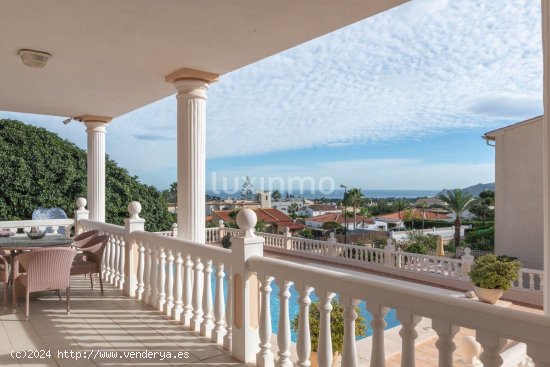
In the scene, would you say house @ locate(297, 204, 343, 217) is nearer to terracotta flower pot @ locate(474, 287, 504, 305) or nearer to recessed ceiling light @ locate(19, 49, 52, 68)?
terracotta flower pot @ locate(474, 287, 504, 305)

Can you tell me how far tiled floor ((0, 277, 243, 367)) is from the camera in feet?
9.46

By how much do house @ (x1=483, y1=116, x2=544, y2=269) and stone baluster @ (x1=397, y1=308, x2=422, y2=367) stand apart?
11.5 metres

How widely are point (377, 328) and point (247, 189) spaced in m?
40.4

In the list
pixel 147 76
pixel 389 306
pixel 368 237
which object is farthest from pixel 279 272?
pixel 368 237

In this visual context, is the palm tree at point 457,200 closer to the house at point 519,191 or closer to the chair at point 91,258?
the house at point 519,191

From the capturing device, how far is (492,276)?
26.7 ft

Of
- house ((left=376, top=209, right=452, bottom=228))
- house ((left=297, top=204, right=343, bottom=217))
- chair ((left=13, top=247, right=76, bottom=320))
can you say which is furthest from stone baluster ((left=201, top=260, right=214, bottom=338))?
house ((left=297, top=204, right=343, bottom=217))

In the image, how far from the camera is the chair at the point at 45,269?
370cm

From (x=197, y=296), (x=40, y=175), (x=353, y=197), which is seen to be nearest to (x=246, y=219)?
(x=197, y=296)

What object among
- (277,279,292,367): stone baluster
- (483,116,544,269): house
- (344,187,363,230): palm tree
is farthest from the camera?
(344,187,363,230): palm tree

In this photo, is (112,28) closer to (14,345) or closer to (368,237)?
(14,345)

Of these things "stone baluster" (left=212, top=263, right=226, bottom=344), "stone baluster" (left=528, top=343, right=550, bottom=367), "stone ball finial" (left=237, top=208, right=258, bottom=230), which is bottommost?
"stone baluster" (left=212, top=263, right=226, bottom=344)

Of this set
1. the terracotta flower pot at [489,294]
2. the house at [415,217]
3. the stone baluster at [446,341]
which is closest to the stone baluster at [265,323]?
the stone baluster at [446,341]

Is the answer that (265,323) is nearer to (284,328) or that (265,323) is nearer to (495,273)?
(284,328)
